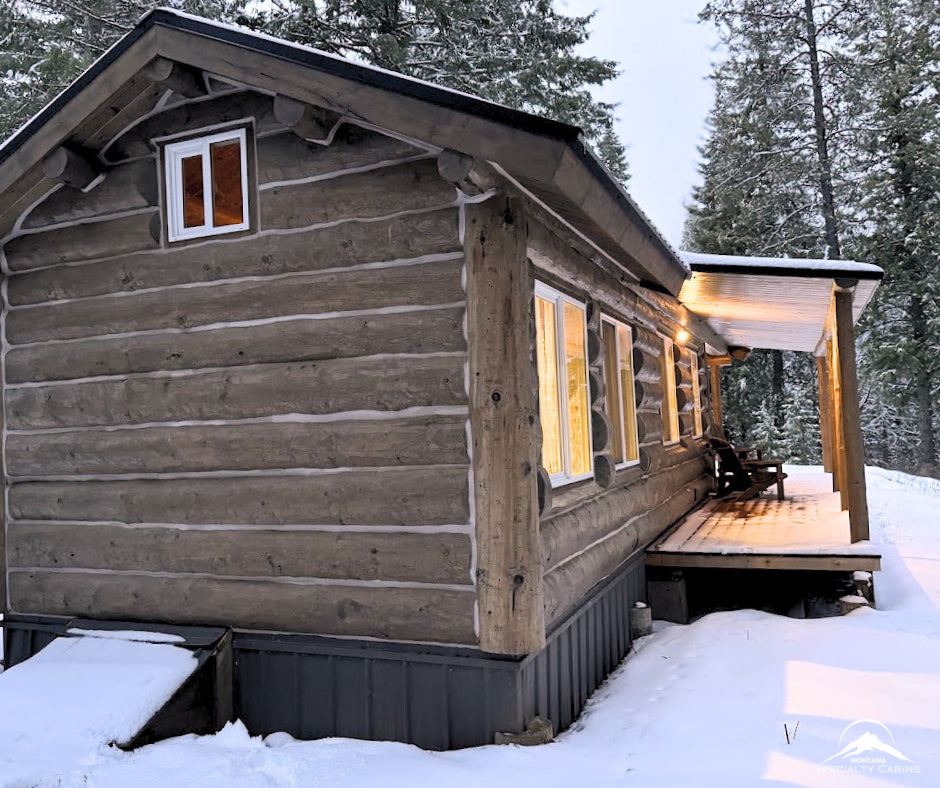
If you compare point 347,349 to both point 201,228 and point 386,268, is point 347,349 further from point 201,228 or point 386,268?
point 201,228

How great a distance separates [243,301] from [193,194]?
90 cm

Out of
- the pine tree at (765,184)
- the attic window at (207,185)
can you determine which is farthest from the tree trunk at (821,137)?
the attic window at (207,185)

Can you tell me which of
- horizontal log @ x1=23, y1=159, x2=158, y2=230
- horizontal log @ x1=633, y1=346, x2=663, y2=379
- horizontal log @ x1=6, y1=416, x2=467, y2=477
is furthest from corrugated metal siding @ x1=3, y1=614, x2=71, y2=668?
horizontal log @ x1=633, y1=346, x2=663, y2=379

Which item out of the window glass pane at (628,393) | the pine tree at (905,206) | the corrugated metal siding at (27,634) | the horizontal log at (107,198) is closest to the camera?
the horizontal log at (107,198)

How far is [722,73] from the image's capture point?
22.4 m

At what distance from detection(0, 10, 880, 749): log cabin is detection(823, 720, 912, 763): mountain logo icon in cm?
164

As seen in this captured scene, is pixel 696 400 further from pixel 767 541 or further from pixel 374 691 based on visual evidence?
pixel 374 691

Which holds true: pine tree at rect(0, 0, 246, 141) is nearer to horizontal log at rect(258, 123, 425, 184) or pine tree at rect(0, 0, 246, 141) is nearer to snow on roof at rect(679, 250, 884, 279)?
horizontal log at rect(258, 123, 425, 184)

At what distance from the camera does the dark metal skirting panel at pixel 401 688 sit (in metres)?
4.35

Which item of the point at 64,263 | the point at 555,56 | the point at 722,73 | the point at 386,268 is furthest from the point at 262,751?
the point at 722,73

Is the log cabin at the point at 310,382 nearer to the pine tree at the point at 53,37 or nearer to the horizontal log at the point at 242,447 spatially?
the horizontal log at the point at 242,447

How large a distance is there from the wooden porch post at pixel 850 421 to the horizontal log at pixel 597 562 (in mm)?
1939

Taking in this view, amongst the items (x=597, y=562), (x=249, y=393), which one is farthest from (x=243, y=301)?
(x=597, y=562)

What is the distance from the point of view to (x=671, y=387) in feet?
34.1
